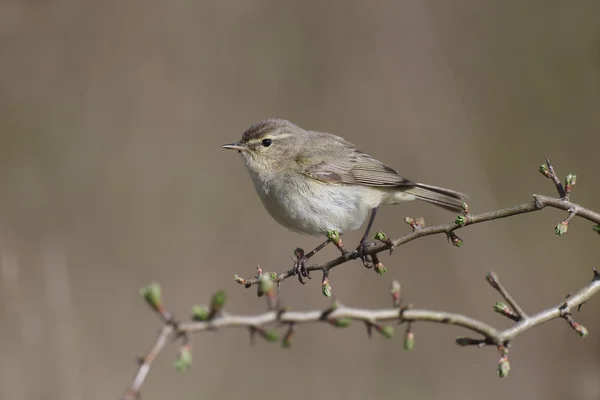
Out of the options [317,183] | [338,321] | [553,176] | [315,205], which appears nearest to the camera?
[338,321]

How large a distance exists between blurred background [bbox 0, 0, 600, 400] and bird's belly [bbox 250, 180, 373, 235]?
6.41 feet

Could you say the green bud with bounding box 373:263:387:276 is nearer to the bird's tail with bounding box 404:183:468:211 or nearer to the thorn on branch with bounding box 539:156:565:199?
the thorn on branch with bounding box 539:156:565:199

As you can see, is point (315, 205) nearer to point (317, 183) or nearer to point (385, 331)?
point (317, 183)

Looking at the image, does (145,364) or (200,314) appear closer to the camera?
(145,364)

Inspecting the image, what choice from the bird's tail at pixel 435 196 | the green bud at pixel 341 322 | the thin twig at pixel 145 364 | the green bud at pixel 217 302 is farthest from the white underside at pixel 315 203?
the thin twig at pixel 145 364

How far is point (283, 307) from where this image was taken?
1.62 m

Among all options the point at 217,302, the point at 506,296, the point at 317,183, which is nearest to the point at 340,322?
the point at 217,302

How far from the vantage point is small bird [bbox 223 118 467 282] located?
428cm

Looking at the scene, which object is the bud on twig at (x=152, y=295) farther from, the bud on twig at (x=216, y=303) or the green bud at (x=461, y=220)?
the green bud at (x=461, y=220)

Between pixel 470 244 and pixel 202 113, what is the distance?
4.12 metres

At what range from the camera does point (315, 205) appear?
4.29 m

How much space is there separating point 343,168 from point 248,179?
3.89m

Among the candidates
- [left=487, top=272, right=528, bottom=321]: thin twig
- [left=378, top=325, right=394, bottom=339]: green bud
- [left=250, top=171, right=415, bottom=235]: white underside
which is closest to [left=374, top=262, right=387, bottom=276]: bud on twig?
[left=487, top=272, right=528, bottom=321]: thin twig

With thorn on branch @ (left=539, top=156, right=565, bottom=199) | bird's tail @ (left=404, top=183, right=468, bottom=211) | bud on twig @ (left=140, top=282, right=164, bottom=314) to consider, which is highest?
bud on twig @ (left=140, top=282, right=164, bottom=314)
